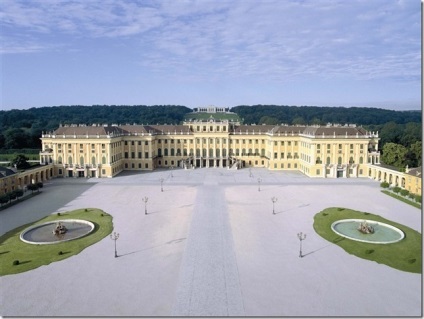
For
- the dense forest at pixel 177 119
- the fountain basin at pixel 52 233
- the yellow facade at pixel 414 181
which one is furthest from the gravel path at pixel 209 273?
the dense forest at pixel 177 119

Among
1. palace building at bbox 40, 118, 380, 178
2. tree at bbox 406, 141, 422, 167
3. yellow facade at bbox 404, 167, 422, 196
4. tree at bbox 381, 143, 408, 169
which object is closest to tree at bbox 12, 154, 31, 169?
palace building at bbox 40, 118, 380, 178

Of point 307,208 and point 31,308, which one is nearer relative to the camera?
point 31,308

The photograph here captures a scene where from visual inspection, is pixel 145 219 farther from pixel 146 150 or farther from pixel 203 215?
pixel 146 150

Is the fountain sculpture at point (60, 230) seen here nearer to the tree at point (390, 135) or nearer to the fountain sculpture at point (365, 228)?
the fountain sculpture at point (365, 228)

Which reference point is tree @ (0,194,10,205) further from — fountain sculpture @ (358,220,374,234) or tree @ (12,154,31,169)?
fountain sculpture @ (358,220,374,234)

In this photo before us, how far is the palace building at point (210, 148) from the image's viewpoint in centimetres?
6462

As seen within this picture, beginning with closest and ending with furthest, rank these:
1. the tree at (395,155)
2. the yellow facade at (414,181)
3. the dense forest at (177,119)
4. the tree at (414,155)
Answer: the yellow facade at (414,181)
the tree at (395,155)
the tree at (414,155)
the dense forest at (177,119)

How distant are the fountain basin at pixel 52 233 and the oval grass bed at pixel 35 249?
52cm

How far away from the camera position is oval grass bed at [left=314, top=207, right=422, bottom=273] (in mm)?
25584

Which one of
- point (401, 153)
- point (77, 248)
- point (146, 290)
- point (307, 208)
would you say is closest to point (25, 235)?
point (77, 248)

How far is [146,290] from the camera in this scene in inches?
851

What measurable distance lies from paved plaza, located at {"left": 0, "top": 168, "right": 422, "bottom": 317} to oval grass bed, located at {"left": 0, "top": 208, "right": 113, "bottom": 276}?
3.02ft

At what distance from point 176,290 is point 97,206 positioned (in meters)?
23.9

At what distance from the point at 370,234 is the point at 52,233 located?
→ 93.2 feet
